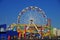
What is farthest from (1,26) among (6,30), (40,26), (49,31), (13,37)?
(49,31)

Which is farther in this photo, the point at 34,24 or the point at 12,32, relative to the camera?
the point at 34,24

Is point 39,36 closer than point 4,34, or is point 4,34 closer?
point 4,34

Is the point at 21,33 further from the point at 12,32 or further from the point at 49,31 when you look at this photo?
the point at 49,31

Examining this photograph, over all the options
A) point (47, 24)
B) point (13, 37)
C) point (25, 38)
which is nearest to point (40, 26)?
point (47, 24)

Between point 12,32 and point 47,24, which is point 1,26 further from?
point 47,24

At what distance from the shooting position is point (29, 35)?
7051 millimetres

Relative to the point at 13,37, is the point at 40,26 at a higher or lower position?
higher

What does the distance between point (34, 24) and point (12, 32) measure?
1.14 meters

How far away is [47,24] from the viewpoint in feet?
23.3

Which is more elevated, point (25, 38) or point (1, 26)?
point (1, 26)

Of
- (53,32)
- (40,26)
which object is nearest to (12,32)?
(40,26)

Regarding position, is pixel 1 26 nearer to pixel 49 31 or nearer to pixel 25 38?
pixel 25 38

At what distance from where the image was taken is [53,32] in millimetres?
7055

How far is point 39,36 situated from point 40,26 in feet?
1.48
